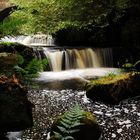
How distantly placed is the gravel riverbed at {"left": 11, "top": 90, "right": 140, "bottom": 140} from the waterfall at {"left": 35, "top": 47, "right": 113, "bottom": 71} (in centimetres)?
448

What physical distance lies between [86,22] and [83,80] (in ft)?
9.85

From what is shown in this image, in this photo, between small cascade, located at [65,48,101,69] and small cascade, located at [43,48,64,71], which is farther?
small cascade, located at [65,48,101,69]

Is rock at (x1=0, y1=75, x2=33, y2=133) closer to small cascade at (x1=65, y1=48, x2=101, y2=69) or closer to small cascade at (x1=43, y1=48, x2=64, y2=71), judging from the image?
small cascade at (x1=43, y1=48, x2=64, y2=71)

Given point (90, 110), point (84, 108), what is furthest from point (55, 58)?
point (90, 110)

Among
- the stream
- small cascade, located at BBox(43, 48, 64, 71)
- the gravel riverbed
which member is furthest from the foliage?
the gravel riverbed

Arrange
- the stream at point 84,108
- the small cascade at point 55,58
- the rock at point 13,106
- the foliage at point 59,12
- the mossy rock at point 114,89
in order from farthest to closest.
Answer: the small cascade at point 55,58
the foliage at point 59,12
the mossy rock at point 114,89
the stream at point 84,108
the rock at point 13,106

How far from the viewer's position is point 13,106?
7.12m

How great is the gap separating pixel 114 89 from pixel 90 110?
113cm

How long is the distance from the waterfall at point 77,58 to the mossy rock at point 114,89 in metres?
5.09

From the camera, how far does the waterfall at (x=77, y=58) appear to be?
49.7 ft

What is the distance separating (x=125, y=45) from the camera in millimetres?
16625

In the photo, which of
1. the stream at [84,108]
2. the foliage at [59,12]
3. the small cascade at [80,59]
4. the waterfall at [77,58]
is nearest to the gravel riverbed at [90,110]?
the stream at [84,108]

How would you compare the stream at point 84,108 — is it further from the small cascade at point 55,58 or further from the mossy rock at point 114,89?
the small cascade at point 55,58

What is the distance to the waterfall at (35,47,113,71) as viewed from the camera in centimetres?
1516
